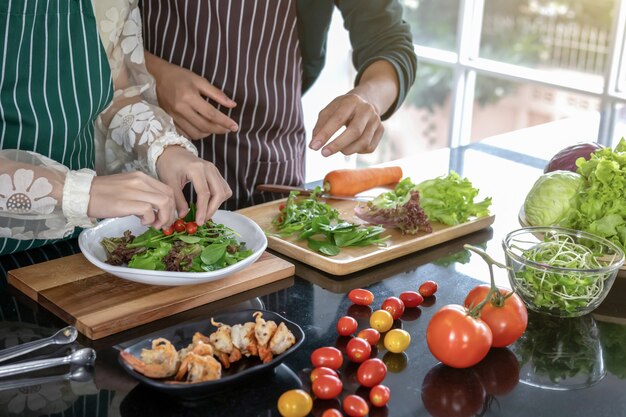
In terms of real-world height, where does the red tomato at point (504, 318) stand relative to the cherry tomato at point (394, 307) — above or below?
above

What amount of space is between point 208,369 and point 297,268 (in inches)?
→ 21.0

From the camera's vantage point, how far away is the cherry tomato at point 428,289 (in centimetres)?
150

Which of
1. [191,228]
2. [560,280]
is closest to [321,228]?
[191,228]

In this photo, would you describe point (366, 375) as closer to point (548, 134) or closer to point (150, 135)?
point (150, 135)

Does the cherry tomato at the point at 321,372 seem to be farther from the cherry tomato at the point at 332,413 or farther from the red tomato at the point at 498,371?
the red tomato at the point at 498,371

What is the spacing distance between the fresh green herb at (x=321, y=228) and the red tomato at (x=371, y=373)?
47 centimetres

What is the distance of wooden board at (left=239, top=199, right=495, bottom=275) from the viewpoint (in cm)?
162

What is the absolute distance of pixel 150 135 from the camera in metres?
1.71

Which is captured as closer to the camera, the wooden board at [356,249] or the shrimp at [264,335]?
the shrimp at [264,335]

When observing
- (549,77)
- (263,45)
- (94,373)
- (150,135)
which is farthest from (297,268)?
(549,77)

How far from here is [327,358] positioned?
3.98 ft

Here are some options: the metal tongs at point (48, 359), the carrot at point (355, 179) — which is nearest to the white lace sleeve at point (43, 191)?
the metal tongs at point (48, 359)

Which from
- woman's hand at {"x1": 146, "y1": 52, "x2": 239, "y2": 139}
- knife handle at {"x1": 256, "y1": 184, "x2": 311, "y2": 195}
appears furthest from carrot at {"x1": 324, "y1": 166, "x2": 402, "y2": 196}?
woman's hand at {"x1": 146, "y1": 52, "x2": 239, "y2": 139}

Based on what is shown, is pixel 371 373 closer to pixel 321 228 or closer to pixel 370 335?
pixel 370 335
